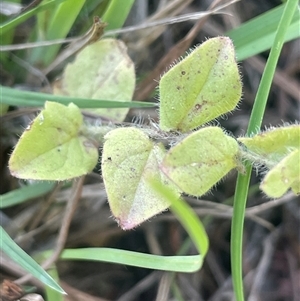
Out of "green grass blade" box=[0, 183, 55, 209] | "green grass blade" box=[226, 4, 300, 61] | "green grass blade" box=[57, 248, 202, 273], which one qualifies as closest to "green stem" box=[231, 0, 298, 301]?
"green grass blade" box=[57, 248, 202, 273]

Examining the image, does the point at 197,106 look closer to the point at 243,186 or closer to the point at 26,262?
the point at 243,186

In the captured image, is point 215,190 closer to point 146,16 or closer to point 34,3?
point 146,16

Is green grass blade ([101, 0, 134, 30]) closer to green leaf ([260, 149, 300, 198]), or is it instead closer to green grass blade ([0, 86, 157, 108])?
green grass blade ([0, 86, 157, 108])

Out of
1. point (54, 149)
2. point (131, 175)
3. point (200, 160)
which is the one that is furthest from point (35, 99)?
point (200, 160)

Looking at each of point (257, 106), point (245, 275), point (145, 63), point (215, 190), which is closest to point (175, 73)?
point (257, 106)

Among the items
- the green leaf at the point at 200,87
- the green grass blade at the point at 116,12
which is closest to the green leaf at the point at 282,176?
the green leaf at the point at 200,87

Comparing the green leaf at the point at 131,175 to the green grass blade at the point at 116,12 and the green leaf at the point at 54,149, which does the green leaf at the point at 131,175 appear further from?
the green grass blade at the point at 116,12
